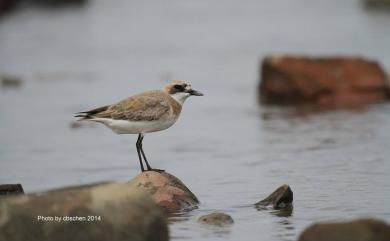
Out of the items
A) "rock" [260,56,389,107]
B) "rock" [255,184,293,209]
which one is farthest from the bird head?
"rock" [260,56,389,107]

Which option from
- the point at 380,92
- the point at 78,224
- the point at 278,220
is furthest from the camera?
the point at 380,92

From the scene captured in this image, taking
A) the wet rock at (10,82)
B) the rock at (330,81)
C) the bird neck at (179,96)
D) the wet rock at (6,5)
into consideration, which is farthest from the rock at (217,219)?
the wet rock at (6,5)

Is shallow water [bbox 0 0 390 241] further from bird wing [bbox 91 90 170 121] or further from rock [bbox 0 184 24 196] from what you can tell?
rock [bbox 0 184 24 196]

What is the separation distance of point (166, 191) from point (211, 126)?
29.5 ft

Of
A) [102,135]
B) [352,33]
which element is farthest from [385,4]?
[102,135]

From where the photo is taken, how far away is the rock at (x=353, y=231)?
9375 mm

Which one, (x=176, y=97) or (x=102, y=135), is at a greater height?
(x=176, y=97)

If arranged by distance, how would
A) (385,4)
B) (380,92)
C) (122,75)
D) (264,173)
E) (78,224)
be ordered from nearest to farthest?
1. (78,224)
2. (264,173)
3. (380,92)
4. (122,75)
5. (385,4)

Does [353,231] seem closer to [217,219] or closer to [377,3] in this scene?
[217,219]

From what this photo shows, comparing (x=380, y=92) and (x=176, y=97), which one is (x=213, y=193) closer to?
(x=176, y=97)

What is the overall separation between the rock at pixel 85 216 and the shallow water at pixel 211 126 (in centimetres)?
158

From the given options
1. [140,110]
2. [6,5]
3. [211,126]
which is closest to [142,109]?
[140,110]

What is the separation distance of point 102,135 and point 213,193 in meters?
7.41

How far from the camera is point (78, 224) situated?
9594 millimetres
